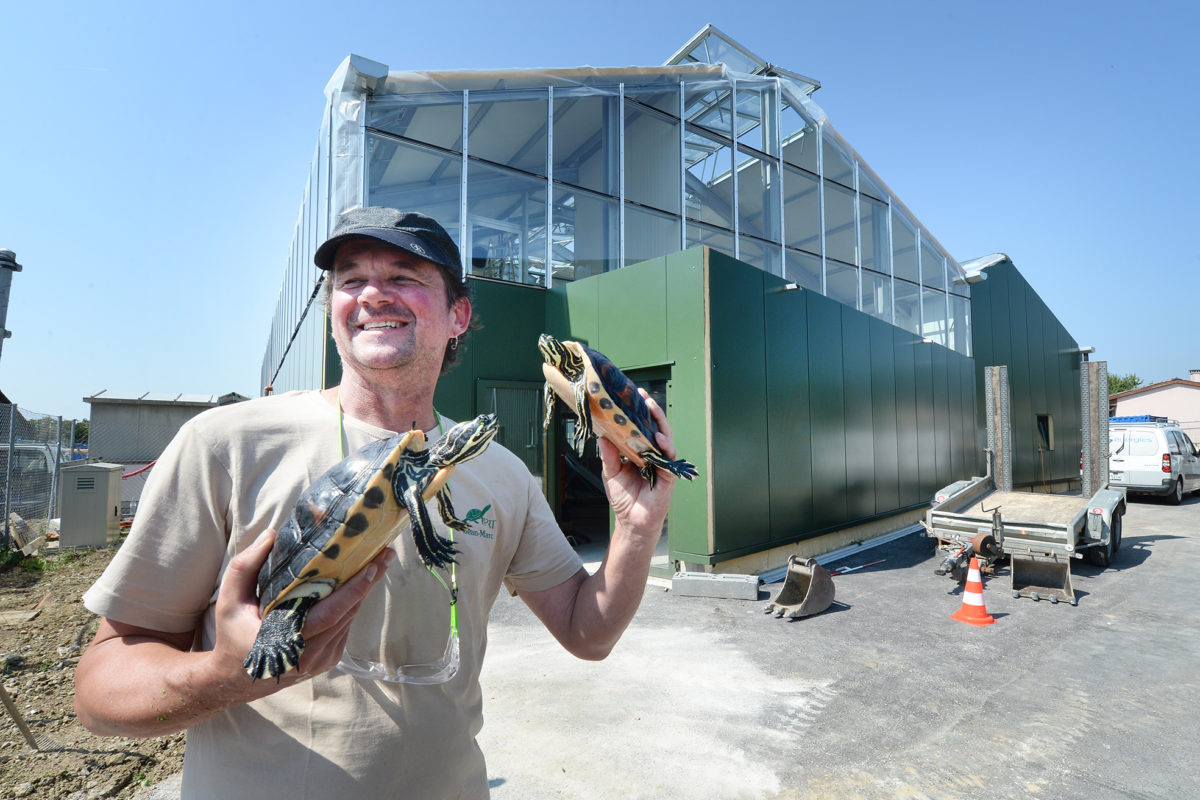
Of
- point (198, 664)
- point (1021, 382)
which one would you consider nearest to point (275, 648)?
point (198, 664)

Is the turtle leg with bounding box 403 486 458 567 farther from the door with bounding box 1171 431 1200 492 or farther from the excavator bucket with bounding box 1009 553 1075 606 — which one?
the door with bounding box 1171 431 1200 492

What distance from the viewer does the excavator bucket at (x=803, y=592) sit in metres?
6.88

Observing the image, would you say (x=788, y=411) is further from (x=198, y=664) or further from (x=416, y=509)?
(x=198, y=664)

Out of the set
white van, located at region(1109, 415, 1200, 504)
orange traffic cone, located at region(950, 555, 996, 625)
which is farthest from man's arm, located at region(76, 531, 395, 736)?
white van, located at region(1109, 415, 1200, 504)

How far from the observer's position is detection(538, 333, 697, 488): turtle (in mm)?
1938

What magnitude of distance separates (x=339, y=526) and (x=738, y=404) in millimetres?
8004

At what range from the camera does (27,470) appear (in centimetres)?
1038

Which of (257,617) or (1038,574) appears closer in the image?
(257,617)

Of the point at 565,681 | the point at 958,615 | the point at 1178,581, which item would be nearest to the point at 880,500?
the point at 1178,581

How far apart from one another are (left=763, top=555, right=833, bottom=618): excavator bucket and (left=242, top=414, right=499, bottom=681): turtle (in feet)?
21.1

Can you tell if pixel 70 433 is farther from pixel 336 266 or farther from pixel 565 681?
pixel 336 266

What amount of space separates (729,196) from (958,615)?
30.0 feet

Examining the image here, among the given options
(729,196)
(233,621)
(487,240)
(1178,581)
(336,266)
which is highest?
(729,196)

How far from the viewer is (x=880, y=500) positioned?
474 inches
